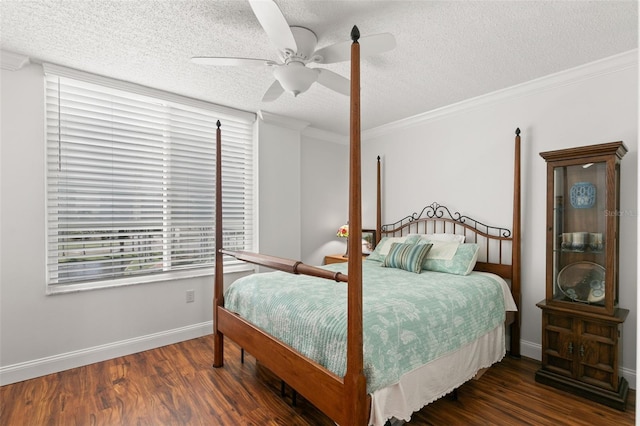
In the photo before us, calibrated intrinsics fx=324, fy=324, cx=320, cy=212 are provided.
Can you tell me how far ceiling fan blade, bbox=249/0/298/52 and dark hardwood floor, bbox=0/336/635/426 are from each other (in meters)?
2.26

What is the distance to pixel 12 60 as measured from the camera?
96.3 inches

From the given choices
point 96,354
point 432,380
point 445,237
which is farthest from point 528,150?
point 96,354

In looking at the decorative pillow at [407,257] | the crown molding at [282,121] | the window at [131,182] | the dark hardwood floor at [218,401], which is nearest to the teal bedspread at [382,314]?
the decorative pillow at [407,257]

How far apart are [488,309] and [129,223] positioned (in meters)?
3.18

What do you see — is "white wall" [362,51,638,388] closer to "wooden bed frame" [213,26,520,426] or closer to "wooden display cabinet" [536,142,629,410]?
"wooden display cabinet" [536,142,629,410]

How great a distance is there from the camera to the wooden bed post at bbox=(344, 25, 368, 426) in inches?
55.4

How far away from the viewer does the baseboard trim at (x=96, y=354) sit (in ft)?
8.13

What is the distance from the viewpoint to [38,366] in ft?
8.39

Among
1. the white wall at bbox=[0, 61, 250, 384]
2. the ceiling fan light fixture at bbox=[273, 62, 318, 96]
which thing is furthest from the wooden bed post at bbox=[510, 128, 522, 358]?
the white wall at bbox=[0, 61, 250, 384]

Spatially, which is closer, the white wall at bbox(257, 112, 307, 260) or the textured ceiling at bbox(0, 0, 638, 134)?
the textured ceiling at bbox(0, 0, 638, 134)

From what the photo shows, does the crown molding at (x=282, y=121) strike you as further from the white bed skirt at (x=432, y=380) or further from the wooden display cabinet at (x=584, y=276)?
the white bed skirt at (x=432, y=380)

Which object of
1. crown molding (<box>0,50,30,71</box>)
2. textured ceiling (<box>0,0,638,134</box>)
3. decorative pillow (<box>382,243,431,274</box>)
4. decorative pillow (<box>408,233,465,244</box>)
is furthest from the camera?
decorative pillow (<box>408,233,465,244</box>)

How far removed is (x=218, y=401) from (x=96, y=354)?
139 cm

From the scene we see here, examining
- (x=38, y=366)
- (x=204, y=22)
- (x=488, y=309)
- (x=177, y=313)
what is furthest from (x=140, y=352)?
(x=488, y=309)
